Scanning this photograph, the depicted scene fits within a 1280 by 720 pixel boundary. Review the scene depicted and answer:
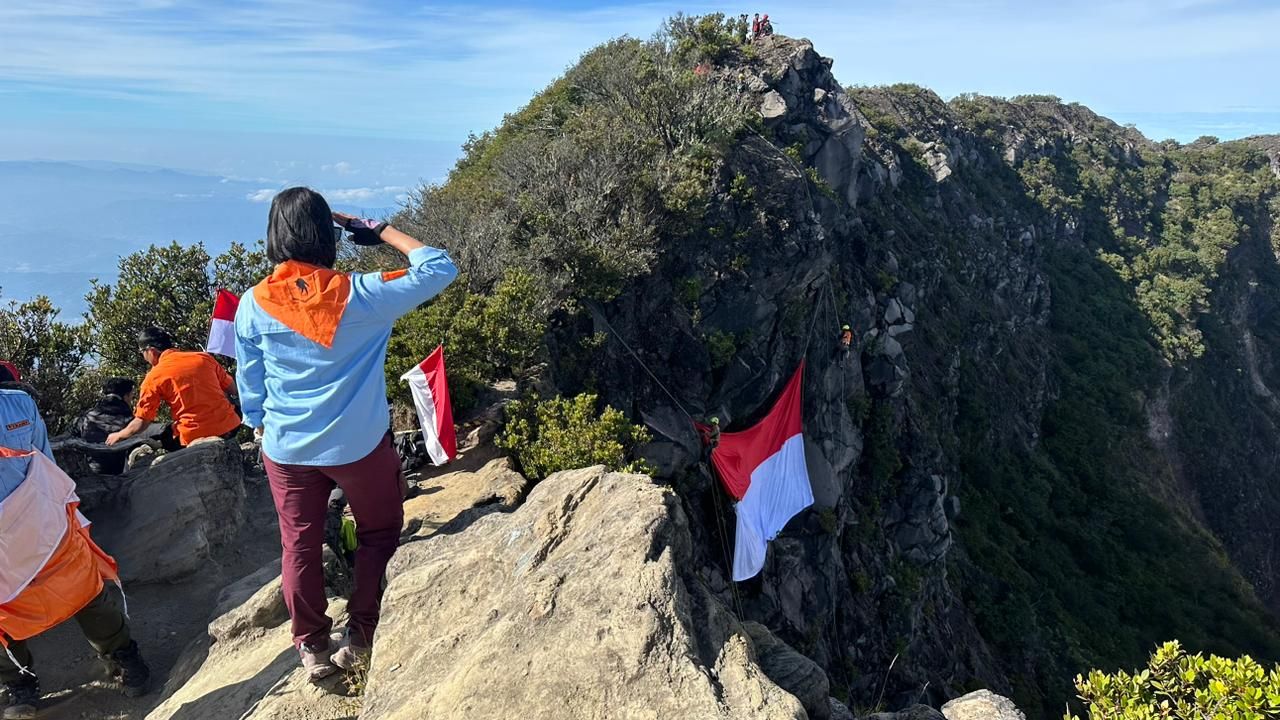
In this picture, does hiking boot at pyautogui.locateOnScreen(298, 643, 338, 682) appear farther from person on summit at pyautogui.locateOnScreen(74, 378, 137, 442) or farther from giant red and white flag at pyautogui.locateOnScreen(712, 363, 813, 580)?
giant red and white flag at pyautogui.locateOnScreen(712, 363, 813, 580)

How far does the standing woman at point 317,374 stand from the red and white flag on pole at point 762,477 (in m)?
7.98

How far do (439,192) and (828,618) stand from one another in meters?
11.9

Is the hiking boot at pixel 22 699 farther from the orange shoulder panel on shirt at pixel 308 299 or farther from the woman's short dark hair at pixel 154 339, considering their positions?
the orange shoulder panel on shirt at pixel 308 299

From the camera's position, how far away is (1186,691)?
4.21 metres

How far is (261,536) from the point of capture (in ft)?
21.7

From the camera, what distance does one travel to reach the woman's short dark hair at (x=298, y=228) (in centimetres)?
357

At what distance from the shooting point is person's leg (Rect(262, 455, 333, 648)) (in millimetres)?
3787

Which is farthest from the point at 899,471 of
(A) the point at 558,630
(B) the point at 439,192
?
(A) the point at 558,630

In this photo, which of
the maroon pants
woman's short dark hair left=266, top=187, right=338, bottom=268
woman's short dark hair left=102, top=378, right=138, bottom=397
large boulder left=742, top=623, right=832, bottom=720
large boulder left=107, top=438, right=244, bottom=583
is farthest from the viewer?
woman's short dark hair left=102, top=378, right=138, bottom=397

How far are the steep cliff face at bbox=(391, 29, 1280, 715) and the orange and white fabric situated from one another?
12.2 ft

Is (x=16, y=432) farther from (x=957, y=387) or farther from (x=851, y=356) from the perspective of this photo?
(x=957, y=387)

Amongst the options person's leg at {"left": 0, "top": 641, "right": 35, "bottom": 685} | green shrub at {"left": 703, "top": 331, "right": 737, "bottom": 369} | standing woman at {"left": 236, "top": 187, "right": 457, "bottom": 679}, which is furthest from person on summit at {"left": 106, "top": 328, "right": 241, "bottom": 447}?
green shrub at {"left": 703, "top": 331, "right": 737, "bottom": 369}

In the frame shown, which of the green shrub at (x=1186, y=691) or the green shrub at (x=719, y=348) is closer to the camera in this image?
the green shrub at (x=1186, y=691)

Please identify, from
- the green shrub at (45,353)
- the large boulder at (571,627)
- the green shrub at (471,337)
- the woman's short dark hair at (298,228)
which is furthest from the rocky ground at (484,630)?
the green shrub at (45,353)
